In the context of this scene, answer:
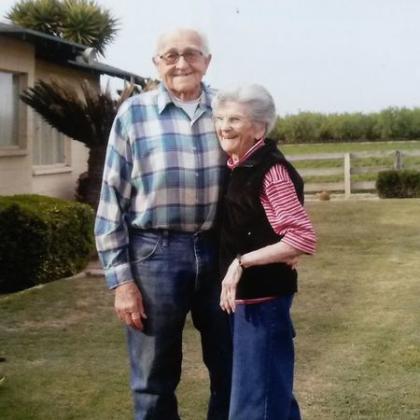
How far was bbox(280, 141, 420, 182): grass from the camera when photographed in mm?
28312

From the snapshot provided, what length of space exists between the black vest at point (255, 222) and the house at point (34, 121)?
8.70m

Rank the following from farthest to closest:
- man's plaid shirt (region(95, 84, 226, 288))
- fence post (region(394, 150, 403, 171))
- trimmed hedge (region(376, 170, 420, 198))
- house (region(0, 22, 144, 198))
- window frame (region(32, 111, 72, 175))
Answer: fence post (region(394, 150, 403, 171)) → trimmed hedge (region(376, 170, 420, 198)) → window frame (region(32, 111, 72, 175)) → house (region(0, 22, 144, 198)) → man's plaid shirt (region(95, 84, 226, 288))

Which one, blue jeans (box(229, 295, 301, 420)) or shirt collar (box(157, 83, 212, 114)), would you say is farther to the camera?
shirt collar (box(157, 83, 212, 114))

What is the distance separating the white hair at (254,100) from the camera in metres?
3.14

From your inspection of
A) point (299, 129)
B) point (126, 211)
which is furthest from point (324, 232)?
point (299, 129)

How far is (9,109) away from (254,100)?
10170mm

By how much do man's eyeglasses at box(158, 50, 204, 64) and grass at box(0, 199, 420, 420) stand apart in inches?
90.4

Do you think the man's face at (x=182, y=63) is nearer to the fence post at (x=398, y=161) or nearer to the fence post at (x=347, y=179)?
the fence post at (x=347, y=179)

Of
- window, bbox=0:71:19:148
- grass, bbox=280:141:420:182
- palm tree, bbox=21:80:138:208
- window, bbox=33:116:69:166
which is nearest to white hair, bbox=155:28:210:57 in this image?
palm tree, bbox=21:80:138:208

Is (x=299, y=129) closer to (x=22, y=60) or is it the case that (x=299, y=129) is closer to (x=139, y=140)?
(x=22, y=60)

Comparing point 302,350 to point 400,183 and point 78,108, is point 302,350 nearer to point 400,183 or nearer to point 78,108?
point 78,108

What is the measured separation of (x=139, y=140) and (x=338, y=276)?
6822 mm

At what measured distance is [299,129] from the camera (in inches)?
1613

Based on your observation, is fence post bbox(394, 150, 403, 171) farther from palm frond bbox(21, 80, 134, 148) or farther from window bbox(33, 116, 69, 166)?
palm frond bbox(21, 80, 134, 148)
